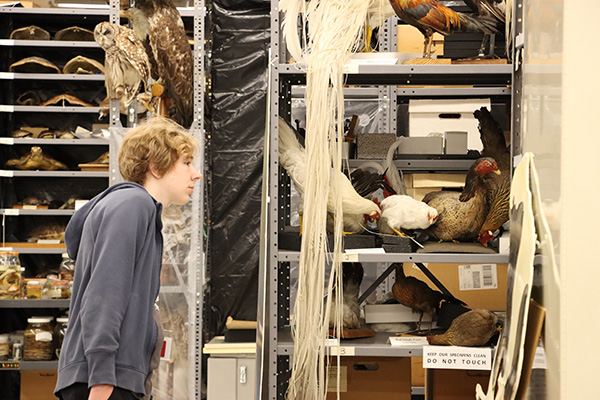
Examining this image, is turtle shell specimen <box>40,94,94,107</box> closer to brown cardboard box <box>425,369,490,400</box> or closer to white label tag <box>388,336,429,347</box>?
white label tag <box>388,336,429,347</box>

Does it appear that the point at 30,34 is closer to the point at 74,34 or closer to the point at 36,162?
the point at 74,34

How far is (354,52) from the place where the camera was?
7.74 ft

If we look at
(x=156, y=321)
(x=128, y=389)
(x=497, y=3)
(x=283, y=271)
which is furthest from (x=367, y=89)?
(x=128, y=389)

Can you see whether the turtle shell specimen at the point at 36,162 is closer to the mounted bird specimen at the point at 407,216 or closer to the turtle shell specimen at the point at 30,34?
the turtle shell specimen at the point at 30,34

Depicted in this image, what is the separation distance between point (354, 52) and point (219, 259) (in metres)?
2.23

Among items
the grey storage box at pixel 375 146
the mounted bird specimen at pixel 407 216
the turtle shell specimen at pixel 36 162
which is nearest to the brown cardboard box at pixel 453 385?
the mounted bird specimen at pixel 407 216

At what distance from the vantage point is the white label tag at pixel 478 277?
2.83 metres

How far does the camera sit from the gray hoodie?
1.62 metres

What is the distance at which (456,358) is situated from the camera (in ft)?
7.40

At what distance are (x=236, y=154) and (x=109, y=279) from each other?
265cm

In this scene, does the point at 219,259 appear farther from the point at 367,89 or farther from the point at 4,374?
the point at 4,374

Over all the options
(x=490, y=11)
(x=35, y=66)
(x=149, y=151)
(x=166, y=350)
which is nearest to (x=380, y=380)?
(x=166, y=350)

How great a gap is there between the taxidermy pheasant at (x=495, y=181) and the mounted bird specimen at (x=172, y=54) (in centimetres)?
150

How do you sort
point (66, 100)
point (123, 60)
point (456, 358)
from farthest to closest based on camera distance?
point (66, 100) → point (123, 60) → point (456, 358)
